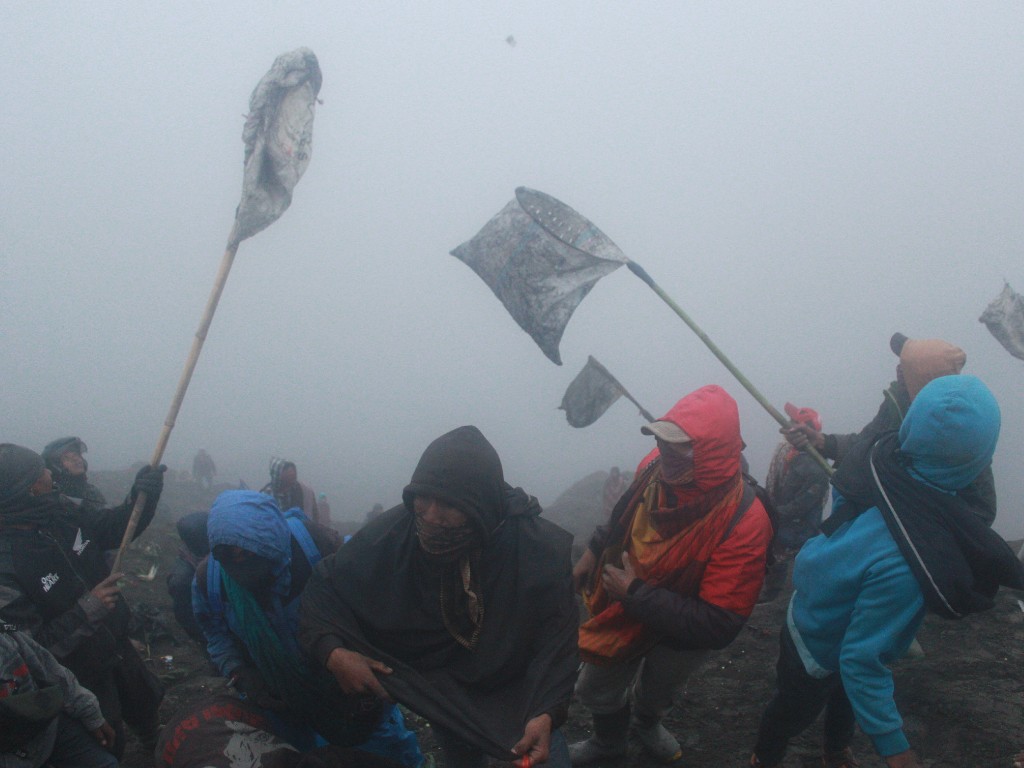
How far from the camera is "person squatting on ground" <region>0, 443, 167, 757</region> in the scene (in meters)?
2.51

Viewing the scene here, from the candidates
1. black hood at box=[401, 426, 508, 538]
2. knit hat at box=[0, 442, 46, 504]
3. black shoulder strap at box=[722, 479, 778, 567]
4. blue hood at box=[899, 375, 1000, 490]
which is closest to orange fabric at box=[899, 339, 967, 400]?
black shoulder strap at box=[722, 479, 778, 567]

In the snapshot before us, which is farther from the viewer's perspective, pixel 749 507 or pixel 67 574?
pixel 67 574

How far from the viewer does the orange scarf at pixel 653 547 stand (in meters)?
2.49

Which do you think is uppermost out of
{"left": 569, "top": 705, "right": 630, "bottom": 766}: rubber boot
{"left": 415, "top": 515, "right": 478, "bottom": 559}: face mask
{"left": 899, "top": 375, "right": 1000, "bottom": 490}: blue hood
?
{"left": 415, "top": 515, "right": 478, "bottom": 559}: face mask

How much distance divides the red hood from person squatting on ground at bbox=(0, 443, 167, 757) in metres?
2.24

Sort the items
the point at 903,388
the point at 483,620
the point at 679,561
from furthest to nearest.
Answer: the point at 903,388
the point at 679,561
the point at 483,620

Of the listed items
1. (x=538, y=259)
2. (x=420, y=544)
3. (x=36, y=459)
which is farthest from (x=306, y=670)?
(x=538, y=259)

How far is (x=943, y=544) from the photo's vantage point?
1.92 metres

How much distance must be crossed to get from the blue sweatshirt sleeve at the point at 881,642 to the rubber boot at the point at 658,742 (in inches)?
47.0

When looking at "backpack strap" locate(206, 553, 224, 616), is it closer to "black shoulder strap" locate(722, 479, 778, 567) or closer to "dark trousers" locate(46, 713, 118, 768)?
"dark trousers" locate(46, 713, 118, 768)

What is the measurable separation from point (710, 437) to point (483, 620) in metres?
1.09

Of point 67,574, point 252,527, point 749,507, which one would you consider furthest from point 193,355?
point 749,507

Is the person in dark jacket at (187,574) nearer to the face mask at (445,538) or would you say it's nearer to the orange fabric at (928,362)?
the face mask at (445,538)

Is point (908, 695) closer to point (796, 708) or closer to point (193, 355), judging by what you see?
point (796, 708)
